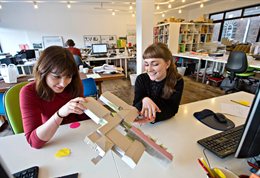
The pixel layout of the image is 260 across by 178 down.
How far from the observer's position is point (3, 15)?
5129mm

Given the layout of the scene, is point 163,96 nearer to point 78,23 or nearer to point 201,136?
point 201,136

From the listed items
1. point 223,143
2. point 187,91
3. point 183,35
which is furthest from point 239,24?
point 223,143

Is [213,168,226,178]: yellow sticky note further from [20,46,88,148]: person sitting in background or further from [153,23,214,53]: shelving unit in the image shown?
[153,23,214,53]: shelving unit

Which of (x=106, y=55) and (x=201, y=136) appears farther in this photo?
(x=106, y=55)

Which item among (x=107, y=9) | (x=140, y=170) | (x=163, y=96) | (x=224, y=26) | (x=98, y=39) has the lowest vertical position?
(x=140, y=170)

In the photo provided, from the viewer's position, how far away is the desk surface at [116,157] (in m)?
0.61

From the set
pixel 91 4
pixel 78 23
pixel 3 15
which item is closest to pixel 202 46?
pixel 91 4

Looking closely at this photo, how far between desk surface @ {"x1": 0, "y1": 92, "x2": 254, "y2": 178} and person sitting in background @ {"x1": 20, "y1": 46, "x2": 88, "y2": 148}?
73 mm

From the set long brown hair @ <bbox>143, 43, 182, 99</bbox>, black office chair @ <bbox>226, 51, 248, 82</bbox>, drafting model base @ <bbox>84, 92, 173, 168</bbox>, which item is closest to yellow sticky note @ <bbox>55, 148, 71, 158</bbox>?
drafting model base @ <bbox>84, 92, 173, 168</bbox>

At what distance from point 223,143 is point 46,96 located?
1.06 metres

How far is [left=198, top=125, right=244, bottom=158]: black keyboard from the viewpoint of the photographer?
0.67 m

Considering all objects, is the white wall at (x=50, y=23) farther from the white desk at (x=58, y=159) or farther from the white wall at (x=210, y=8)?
the white desk at (x=58, y=159)

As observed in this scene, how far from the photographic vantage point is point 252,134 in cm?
48

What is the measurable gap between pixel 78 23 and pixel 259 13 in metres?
6.68
